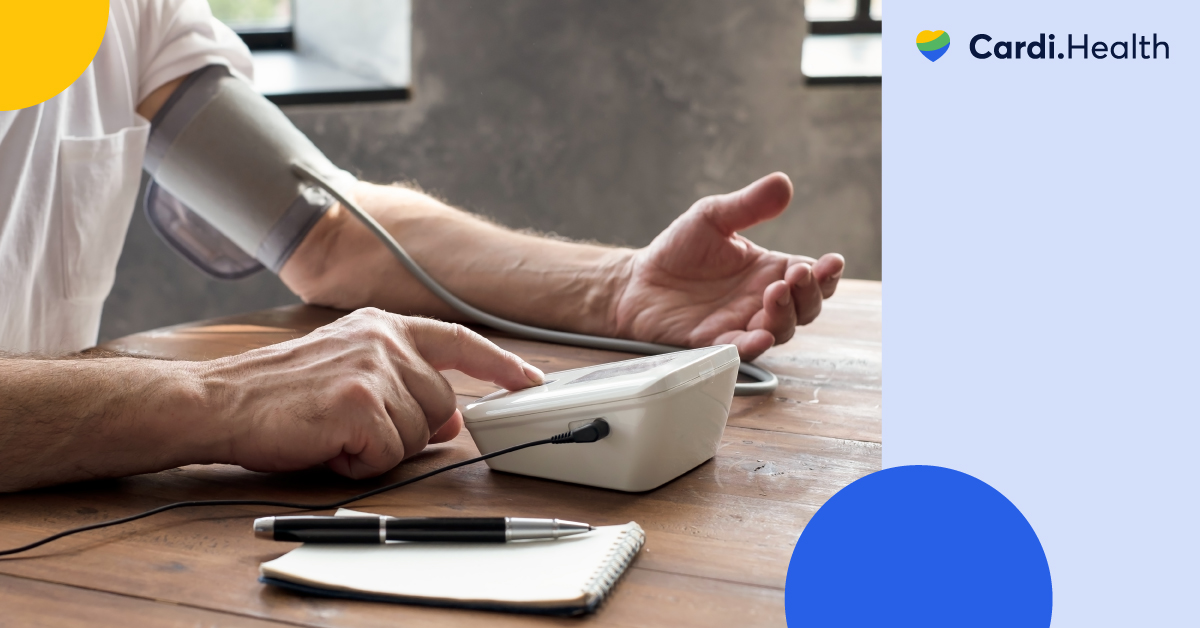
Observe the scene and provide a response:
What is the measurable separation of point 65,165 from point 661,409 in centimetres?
76

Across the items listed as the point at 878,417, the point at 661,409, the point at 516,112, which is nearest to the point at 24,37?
the point at 661,409

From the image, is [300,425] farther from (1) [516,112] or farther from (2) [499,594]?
(1) [516,112]

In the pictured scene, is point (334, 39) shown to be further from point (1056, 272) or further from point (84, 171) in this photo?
point (1056, 272)

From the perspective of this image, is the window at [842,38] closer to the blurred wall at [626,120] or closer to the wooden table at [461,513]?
the blurred wall at [626,120]

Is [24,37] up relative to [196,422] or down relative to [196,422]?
up

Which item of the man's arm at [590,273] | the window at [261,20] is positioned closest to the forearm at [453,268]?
the man's arm at [590,273]

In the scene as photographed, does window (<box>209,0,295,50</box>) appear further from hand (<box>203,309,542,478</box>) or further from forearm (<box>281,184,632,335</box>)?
hand (<box>203,309,542,478</box>)

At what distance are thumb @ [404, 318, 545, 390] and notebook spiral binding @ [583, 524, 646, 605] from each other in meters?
0.17

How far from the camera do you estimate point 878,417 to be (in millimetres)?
683

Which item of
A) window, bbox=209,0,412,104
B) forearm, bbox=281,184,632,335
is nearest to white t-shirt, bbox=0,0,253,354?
forearm, bbox=281,184,632,335

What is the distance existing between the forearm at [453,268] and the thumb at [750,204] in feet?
0.39

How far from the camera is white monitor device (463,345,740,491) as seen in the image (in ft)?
1.67

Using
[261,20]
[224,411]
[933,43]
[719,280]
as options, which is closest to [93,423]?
[224,411]

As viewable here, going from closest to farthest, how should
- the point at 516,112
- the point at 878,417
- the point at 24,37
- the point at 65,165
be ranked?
the point at 878,417, the point at 24,37, the point at 65,165, the point at 516,112
